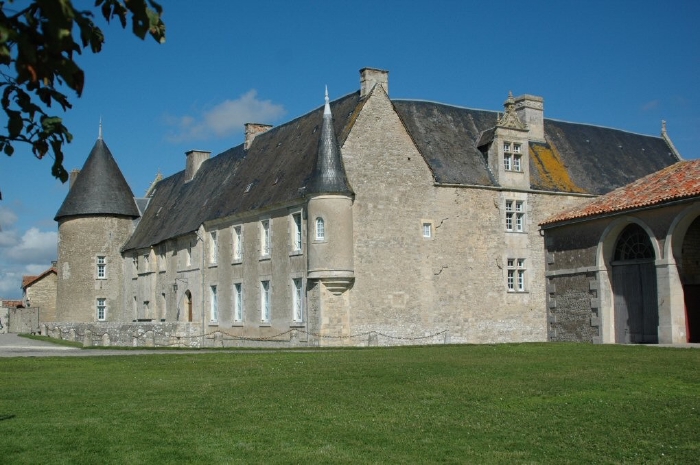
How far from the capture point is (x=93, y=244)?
45.0 m

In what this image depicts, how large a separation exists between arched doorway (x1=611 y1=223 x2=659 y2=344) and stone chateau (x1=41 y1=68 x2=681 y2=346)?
178cm

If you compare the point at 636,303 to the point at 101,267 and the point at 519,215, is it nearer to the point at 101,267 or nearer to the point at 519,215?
the point at 519,215

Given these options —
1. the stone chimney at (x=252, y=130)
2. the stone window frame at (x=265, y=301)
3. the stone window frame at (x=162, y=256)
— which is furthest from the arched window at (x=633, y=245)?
the stone window frame at (x=162, y=256)

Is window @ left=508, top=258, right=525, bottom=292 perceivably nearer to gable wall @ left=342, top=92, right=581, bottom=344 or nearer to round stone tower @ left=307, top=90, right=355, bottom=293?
gable wall @ left=342, top=92, right=581, bottom=344

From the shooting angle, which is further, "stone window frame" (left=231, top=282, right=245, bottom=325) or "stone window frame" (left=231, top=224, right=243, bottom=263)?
"stone window frame" (left=231, top=224, right=243, bottom=263)

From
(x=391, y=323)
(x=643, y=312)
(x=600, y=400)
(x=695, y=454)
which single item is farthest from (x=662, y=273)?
(x=695, y=454)

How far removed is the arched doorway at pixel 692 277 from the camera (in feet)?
80.4

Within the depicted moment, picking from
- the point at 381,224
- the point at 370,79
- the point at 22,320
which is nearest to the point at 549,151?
the point at 370,79

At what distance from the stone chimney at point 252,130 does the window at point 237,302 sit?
26.0 feet

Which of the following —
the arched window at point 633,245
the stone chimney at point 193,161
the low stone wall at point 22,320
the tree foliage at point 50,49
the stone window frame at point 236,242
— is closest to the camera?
the tree foliage at point 50,49

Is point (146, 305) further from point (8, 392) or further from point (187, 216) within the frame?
point (8, 392)

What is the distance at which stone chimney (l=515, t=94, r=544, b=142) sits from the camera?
116 feet

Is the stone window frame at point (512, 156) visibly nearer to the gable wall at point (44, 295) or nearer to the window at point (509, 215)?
the window at point (509, 215)

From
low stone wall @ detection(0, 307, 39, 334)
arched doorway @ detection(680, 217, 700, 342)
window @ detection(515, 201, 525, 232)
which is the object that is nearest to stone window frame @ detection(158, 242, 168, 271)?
low stone wall @ detection(0, 307, 39, 334)
